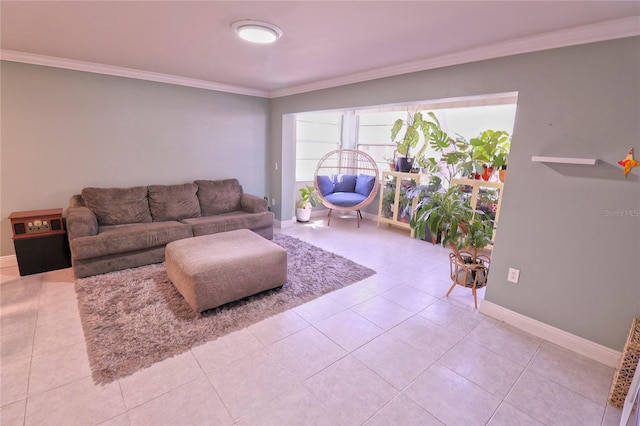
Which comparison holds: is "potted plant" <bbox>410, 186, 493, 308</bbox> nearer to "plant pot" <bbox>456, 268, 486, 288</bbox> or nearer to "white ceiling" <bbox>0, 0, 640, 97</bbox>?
"plant pot" <bbox>456, 268, 486, 288</bbox>

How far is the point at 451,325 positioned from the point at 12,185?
4493mm

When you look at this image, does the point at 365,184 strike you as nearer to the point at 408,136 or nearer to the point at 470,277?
the point at 408,136

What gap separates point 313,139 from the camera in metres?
5.83

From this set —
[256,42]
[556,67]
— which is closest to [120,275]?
[256,42]

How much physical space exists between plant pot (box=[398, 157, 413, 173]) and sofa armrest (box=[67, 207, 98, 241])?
13.6ft

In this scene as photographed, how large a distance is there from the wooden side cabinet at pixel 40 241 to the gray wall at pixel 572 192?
4152mm

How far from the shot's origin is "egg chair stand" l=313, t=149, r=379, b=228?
5.07m

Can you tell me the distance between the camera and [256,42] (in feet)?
7.72

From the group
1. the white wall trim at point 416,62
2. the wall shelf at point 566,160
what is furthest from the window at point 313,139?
the wall shelf at point 566,160

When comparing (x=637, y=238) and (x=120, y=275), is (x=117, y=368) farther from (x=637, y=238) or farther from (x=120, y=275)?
(x=637, y=238)

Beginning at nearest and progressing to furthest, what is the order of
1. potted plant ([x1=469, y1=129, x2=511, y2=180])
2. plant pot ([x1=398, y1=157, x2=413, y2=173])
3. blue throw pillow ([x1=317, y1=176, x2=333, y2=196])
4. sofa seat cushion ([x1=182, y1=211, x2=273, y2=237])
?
potted plant ([x1=469, y1=129, x2=511, y2=180]) → sofa seat cushion ([x1=182, y1=211, x2=273, y2=237]) → plant pot ([x1=398, y1=157, x2=413, y2=173]) → blue throw pillow ([x1=317, y1=176, x2=333, y2=196])

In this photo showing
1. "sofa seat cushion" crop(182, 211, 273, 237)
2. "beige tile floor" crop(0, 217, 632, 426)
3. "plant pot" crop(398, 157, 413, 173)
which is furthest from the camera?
"plant pot" crop(398, 157, 413, 173)

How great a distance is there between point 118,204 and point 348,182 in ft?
11.9

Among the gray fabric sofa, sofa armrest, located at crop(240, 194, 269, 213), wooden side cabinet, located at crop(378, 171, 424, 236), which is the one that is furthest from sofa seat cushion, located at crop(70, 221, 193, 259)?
wooden side cabinet, located at crop(378, 171, 424, 236)
